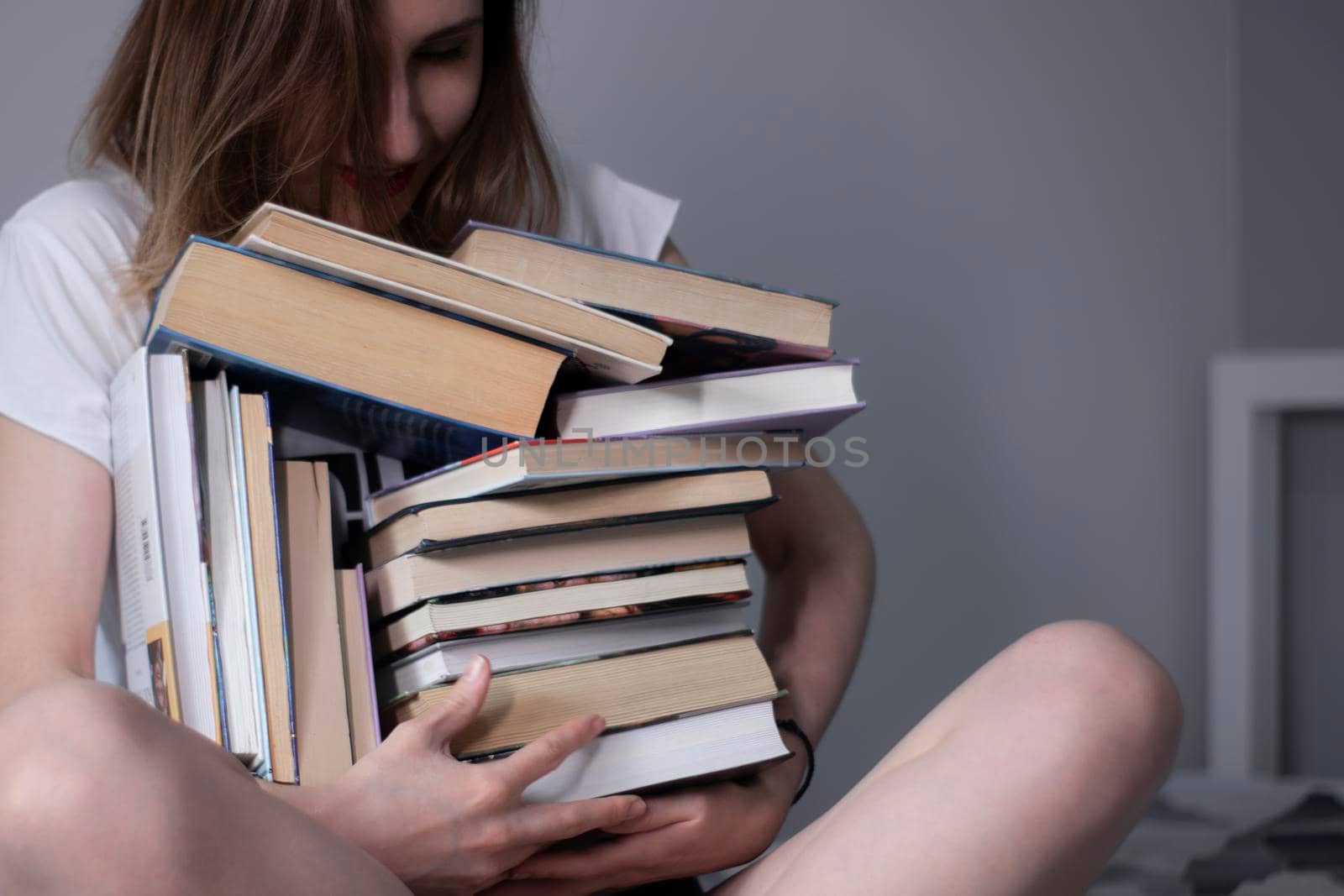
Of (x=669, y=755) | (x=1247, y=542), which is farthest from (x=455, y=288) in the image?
(x=1247, y=542)

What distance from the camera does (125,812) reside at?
525 millimetres

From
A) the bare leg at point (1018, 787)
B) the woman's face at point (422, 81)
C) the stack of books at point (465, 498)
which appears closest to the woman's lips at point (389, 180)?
the woman's face at point (422, 81)

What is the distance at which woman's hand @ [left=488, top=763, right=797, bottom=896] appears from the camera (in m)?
0.76

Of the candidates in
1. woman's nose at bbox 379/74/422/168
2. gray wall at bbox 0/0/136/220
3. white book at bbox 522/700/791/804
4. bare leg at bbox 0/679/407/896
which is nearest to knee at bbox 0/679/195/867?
bare leg at bbox 0/679/407/896

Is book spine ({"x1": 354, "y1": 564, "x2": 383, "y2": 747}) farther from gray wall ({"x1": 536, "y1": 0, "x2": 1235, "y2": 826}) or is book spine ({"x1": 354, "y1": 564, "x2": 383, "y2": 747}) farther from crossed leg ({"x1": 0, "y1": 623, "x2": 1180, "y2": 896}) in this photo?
gray wall ({"x1": 536, "y1": 0, "x2": 1235, "y2": 826})

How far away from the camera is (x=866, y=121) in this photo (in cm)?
163

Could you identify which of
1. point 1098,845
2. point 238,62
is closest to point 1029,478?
point 1098,845

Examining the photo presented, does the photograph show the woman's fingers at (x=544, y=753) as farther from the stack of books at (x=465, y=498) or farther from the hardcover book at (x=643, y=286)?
the hardcover book at (x=643, y=286)

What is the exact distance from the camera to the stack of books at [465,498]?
0.71 m

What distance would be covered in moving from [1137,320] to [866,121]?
0.51 m

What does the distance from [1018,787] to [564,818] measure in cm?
26

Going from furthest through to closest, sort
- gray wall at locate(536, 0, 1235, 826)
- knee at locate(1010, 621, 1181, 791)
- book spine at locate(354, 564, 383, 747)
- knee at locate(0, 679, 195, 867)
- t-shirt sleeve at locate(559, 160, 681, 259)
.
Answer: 1. gray wall at locate(536, 0, 1235, 826)
2. t-shirt sleeve at locate(559, 160, 681, 259)
3. book spine at locate(354, 564, 383, 747)
4. knee at locate(1010, 621, 1181, 791)
5. knee at locate(0, 679, 195, 867)

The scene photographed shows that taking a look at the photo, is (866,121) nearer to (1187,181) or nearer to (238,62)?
(1187,181)

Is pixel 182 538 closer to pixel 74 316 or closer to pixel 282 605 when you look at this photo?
pixel 282 605
